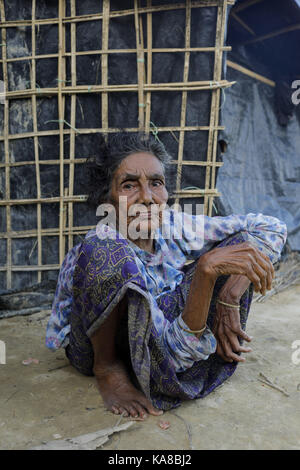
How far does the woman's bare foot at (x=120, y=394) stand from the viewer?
1.54 metres

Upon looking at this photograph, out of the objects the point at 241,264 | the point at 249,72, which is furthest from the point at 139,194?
the point at 249,72

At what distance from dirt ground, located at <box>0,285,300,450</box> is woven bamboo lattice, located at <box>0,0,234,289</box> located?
1.07m

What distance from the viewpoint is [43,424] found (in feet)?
4.87

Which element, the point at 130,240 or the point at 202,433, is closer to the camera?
the point at 202,433

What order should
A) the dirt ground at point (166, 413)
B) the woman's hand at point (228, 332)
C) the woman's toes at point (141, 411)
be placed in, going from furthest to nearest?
1. the woman's hand at point (228, 332)
2. the woman's toes at point (141, 411)
3. the dirt ground at point (166, 413)

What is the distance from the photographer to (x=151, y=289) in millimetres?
1841

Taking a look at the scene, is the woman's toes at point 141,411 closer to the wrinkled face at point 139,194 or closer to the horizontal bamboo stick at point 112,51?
the wrinkled face at point 139,194

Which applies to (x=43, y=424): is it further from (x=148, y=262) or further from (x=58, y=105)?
(x=58, y=105)

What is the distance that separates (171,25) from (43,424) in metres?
2.80

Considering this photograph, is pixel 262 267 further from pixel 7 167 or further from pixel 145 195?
pixel 7 167

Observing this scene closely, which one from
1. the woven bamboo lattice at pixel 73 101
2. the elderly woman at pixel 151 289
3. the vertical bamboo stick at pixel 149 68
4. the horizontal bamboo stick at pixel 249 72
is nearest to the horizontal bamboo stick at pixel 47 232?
the woven bamboo lattice at pixel 73 101
